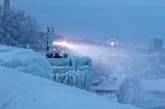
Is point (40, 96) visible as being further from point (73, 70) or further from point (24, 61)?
point (73, 70)

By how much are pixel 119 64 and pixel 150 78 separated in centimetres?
652

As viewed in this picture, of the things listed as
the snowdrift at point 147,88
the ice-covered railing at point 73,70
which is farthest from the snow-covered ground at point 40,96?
the snowdrift at point 147,88

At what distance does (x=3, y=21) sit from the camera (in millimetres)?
43406

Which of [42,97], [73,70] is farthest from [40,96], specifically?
[73,70]

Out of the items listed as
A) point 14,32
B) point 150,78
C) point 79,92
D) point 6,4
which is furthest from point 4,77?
point 150,78

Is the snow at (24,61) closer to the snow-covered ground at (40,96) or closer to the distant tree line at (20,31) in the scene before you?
the snow-covered ground at (40,96)

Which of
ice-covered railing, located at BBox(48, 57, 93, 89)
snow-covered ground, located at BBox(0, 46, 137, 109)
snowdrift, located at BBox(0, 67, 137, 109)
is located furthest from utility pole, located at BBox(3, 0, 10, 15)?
snowdrift, located at BBox(0, 67, 137, 109)

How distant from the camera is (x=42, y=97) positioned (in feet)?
13.7

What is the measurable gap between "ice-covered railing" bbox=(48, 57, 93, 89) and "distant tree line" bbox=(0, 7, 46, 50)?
798 inches

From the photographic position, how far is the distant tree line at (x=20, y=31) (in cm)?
4238

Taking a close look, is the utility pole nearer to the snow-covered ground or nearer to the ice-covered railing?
the ice-covered railing

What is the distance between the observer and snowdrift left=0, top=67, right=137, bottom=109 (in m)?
3.85

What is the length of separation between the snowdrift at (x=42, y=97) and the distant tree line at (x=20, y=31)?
36.2m

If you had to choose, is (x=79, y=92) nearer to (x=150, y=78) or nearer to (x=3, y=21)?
(x=3, y=21)
